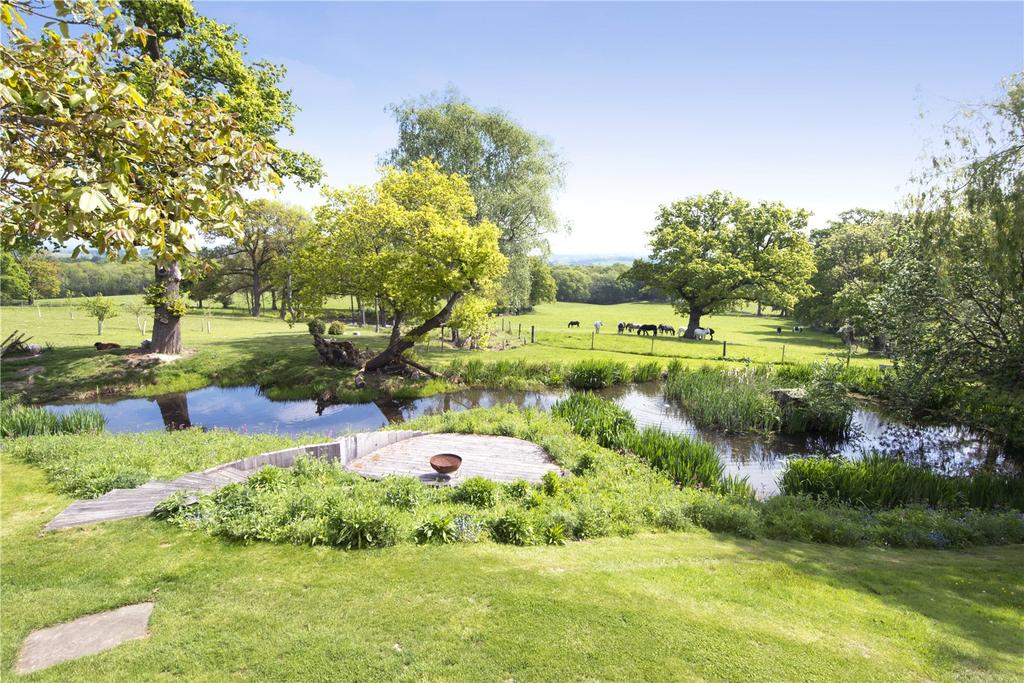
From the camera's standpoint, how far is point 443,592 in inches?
248

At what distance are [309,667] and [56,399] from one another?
2126 centimetres

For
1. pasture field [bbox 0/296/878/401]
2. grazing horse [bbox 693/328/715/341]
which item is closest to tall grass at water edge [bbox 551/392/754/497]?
pasture field [bbox 0/296/878/401]

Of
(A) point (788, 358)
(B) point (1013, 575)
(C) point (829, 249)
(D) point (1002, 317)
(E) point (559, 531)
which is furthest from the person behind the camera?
(C) point (829, 249)

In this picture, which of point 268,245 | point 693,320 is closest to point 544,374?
point 693,320

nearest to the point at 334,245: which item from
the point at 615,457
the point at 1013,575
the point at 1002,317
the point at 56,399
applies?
the point at 56,399

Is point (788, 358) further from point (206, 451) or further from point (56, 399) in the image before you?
point (56, 399)

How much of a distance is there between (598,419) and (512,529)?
8.15 metres

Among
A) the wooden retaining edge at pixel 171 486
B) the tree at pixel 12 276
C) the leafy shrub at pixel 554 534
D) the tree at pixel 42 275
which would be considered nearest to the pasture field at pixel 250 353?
the tree at pixel 12 276

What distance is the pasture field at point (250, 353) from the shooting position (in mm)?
20766

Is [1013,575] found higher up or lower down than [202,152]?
lower down

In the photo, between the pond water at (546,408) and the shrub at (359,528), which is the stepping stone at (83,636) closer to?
the shrub at (359,528)

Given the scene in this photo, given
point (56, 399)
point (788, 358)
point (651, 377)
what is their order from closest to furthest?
1. point (56, 399)
2. point (651, 377)
3. point (788, 358)

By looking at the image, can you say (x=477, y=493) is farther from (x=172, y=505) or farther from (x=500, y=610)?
(x=172, y=505)

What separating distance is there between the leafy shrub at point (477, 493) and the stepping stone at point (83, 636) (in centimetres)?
554
